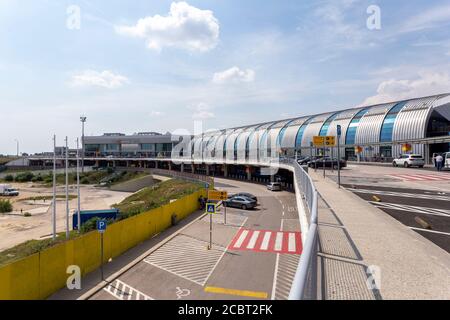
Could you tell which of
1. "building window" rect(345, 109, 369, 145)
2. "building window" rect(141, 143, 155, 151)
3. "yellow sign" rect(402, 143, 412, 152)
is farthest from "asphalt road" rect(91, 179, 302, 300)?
"building window" rect(141, 143, 155, 151)

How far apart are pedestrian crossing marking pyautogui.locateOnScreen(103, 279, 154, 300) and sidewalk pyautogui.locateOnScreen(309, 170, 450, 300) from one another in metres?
9.09

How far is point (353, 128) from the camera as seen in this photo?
63406 millimetres

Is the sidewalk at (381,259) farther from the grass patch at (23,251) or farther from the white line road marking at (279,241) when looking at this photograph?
the grass patch at (23,251)

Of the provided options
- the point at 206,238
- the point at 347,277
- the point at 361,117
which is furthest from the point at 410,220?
the point at 361,117

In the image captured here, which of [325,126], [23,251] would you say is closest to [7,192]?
[23,251]

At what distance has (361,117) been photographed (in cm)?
6300

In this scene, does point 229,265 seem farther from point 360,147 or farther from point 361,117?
point 361,117

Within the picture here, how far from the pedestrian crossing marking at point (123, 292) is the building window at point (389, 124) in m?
55.4

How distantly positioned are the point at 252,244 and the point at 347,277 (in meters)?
16.3

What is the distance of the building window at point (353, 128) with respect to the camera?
62.8m

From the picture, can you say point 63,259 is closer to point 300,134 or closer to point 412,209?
point 412,209

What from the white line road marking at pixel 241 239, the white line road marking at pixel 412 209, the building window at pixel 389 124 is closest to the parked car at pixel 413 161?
the building window at pixel 389 124

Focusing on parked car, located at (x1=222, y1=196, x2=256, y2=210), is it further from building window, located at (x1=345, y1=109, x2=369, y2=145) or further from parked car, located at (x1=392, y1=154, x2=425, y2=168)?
building window, located at (x1=345, y1=109, x2=369, y2=145)
